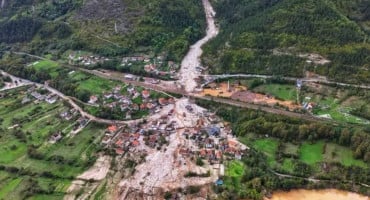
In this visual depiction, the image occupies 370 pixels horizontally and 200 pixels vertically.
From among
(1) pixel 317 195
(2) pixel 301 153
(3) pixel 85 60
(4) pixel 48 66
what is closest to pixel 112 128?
(3) pixel 85 60

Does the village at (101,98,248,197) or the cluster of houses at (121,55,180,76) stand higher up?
the cluster of houses at (121,55,180,76)

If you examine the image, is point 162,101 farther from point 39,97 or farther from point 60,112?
point 39,97

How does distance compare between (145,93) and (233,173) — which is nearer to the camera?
(233,173)

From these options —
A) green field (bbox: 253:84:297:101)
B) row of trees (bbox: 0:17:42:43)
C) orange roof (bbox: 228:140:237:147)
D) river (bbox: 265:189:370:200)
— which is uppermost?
row of trees (bbox: 0:17:42:43)

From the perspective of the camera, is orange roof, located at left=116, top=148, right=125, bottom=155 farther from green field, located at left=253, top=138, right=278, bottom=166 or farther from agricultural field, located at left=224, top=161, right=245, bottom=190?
green field, located at left=253, top=138, right=278, bottom=166

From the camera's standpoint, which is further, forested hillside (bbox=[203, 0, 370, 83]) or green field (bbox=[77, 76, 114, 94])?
green field (bbox=[77, 76, 114, 94])

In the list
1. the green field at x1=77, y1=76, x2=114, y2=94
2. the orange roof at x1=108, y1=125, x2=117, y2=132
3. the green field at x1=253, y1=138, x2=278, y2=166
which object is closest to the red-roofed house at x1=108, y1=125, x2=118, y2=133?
the orange roof at x1=108, y1=125, x2=117, y2=132

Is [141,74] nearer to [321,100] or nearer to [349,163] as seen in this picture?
[321,100]

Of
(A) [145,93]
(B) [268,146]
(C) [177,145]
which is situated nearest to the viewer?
(B) [268,146]
